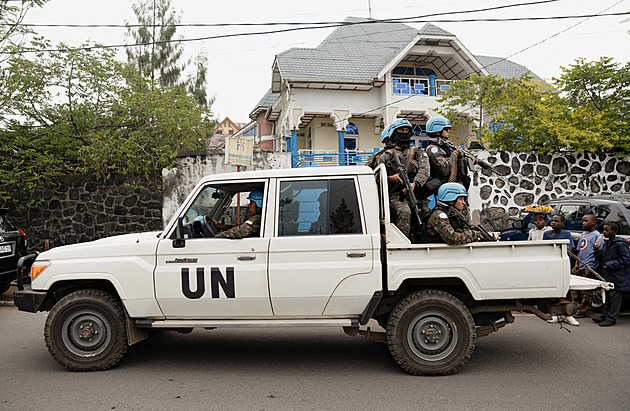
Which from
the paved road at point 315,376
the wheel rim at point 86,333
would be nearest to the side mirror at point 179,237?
the wheel rim at point 86,333

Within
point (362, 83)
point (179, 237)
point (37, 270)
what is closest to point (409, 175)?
point (179, 237)

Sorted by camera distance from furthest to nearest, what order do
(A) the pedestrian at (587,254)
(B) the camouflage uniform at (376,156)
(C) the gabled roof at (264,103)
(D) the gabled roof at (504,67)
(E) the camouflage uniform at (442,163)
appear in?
(C) the gabled roof at (264,103)
(D) the gabled roof at (504,67)
(A) the pedestrian at (587,254)
(B) the camouflage uniform at (376,156)
(E) the camouflage uniform at (442,163)

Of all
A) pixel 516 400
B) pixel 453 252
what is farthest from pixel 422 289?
pixel 516 400

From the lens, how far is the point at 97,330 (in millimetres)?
4832

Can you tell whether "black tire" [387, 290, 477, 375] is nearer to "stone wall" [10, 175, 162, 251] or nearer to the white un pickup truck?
the white un pickup truck

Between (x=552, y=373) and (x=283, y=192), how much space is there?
3.20 metres

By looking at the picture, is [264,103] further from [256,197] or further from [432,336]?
[432,336]

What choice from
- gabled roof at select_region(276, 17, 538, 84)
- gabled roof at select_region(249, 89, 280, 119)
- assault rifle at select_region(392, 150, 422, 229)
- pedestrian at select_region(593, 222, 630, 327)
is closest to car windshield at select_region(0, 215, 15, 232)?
assault rifle at select_region(392, 150, 422, 229)

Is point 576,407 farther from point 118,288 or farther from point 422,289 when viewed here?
point 118,288

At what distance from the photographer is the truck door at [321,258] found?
14.9 ft

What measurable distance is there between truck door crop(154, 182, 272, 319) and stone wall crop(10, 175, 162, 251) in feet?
28.4

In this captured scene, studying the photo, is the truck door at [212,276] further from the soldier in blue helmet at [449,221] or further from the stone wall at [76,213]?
the stone wall at [76,213]

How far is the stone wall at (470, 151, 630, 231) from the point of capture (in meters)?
13.5

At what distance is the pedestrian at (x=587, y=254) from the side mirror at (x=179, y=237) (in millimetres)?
5562
